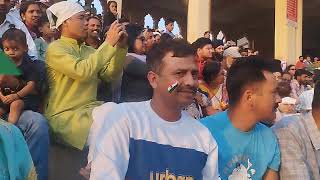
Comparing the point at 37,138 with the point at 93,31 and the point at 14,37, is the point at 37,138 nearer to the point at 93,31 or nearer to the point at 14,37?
the point at 14,37

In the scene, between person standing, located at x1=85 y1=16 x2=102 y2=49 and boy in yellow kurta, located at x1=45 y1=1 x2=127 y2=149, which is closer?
boy in yellow kurta, located at x1=45 y1=1 x2=127 y2=149

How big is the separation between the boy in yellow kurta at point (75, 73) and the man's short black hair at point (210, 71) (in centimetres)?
155

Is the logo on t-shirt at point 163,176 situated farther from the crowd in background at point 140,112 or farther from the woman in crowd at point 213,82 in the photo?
the woman in crowd at point 213,82

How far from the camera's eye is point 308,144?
3176mm

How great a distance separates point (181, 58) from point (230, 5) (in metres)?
23.2

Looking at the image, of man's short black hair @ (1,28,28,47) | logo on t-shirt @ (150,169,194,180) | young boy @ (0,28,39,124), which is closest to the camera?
logo on t-shirt @ (150,169,194,180)

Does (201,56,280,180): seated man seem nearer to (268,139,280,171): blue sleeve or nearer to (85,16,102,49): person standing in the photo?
(268,139,280,171): blue sleeve

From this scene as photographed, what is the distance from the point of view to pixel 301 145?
3.15 m

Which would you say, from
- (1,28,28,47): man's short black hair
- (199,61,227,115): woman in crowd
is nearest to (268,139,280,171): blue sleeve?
(1,28,28,47): man's short black hair

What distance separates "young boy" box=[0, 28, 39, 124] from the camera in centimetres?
409

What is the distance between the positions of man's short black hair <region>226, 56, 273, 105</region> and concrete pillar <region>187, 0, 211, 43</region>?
11451mm

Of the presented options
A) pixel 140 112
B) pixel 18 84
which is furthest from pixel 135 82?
pixel 140 112

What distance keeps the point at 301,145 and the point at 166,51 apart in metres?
1.03

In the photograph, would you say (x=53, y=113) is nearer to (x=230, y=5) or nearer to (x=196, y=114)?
(x=196, y=114)
